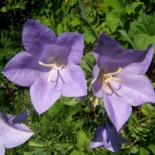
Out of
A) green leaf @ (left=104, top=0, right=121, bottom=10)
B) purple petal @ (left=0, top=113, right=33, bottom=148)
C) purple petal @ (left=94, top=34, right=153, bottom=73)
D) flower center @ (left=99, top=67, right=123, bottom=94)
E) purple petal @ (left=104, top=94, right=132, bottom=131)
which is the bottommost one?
purple petal @ (left=0, top=113, right=33, bottom=148)

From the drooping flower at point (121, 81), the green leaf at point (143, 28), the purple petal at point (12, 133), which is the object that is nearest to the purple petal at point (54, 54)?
the drooping flower at point (121, 81)

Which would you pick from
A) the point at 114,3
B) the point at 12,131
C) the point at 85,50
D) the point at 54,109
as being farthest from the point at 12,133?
the point at 114,3

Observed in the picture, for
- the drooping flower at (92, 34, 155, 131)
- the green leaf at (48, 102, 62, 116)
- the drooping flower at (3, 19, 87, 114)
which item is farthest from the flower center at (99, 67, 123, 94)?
the green leaf at (48, 102, 62, 116)

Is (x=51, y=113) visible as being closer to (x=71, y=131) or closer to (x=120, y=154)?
(x=71, y=131)

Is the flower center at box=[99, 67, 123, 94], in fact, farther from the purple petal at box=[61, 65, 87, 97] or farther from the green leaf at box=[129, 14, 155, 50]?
the green leaf at box=[129, 14, 155, 50]

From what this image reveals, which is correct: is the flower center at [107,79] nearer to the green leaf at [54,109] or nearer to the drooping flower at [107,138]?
the drooping flower at [107,138]
